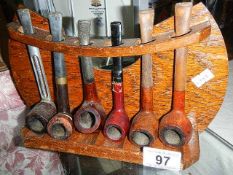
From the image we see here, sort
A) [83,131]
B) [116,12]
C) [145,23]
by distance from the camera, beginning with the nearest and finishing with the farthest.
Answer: [145,23] < [83,131] < [116,12]

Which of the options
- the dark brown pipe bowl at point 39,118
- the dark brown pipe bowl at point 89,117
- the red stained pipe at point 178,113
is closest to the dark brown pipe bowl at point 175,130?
the red stained pipe at point 178,113

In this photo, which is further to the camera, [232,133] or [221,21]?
[221,21]

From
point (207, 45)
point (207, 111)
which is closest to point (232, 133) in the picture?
point (207, 111)

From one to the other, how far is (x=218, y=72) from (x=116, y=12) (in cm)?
41

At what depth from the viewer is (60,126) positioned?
66 cm

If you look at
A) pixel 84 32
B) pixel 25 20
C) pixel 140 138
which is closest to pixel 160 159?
pixel 140 138

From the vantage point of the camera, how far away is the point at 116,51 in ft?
1.81

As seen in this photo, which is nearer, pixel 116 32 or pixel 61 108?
pixel 116 32

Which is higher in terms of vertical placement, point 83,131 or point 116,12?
point 116,12

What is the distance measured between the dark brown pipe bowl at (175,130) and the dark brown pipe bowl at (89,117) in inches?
5.5

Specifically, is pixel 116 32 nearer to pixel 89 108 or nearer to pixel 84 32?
pixel 84 32

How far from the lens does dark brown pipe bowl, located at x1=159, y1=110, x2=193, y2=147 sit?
1.90 ft

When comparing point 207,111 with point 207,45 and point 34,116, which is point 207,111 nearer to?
point 207,45

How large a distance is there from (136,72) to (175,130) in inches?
6.2
